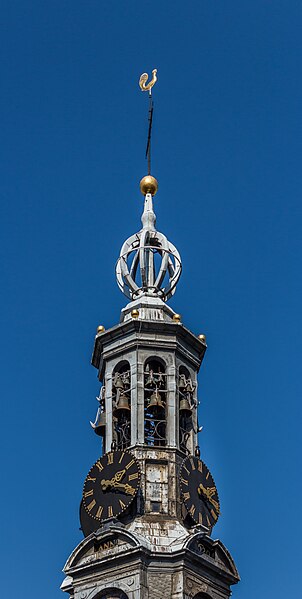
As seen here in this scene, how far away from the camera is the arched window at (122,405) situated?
5788 cm

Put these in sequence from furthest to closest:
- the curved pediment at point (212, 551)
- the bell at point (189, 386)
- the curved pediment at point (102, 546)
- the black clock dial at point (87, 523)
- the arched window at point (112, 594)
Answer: the bell at point (189, 386) < the black clock dial at point (87, 523) < the curved pediment at point (212, 551) < the curved pediment at point (102, 546) < the arched window at point (112, 594)

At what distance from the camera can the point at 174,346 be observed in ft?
195

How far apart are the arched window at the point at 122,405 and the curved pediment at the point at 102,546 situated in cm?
424

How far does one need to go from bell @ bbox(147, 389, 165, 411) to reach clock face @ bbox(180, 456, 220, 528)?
2360 mm

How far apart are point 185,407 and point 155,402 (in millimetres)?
1637

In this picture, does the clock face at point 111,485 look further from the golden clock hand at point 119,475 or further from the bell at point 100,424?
the bell at point 100,424

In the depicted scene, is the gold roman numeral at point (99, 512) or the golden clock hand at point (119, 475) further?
the golden clock hand at point (119, 475)

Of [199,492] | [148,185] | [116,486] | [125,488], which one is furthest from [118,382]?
[148,185]

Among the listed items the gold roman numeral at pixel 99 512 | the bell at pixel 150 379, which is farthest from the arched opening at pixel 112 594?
the bell at pixel 150 379

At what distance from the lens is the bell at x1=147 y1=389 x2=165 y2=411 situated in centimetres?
5738

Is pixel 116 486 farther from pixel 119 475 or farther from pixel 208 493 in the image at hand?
pixel 208 493

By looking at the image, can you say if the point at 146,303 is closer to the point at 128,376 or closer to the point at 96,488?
the point at 128,376

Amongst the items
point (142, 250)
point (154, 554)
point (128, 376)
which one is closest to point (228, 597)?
point (154, 554)

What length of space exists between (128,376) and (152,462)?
394 centimetres
